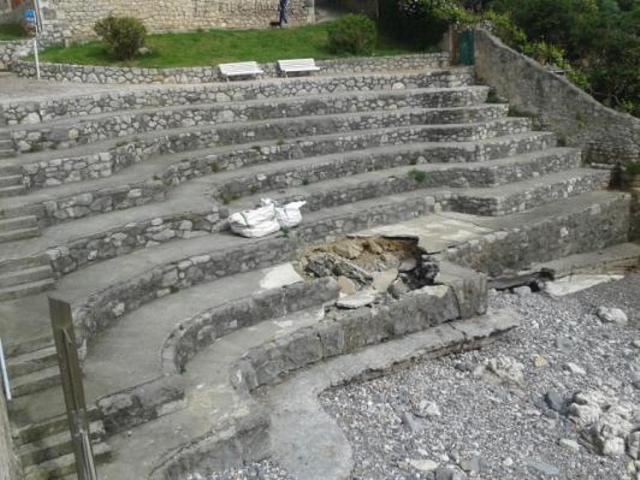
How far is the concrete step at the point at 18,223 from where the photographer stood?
737 cm

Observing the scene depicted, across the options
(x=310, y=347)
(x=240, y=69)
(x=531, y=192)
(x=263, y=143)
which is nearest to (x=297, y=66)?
(x=240, y=69)

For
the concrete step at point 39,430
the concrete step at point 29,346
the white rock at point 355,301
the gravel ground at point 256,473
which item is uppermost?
the concrete step at point 29,346

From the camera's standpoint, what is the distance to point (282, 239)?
8.63 m

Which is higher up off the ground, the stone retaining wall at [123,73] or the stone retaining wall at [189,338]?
the stone retaining wall at [123,73]

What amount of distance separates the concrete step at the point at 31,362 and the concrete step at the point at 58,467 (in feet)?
2.89

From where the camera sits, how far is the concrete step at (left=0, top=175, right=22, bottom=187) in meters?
8.35

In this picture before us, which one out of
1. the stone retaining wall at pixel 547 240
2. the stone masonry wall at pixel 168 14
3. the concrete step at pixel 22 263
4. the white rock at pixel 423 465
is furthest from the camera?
the stone masonry wall at pixel 168 14

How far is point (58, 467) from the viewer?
4.61 m

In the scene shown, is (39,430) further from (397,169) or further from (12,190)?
(397,169)

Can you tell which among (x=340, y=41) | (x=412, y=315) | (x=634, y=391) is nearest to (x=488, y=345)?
(x=412, y=315)

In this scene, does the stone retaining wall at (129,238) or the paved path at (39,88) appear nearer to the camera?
the stone retaining wall at (129,238)

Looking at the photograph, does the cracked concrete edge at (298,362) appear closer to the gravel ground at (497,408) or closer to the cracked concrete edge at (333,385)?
the cracked concrete edge at (333,385)

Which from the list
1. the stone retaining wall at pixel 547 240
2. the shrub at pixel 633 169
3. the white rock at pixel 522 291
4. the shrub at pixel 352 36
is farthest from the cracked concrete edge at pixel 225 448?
the shrub at pixel 352 36

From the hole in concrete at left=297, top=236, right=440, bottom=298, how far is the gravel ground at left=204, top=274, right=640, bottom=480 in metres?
1.37
